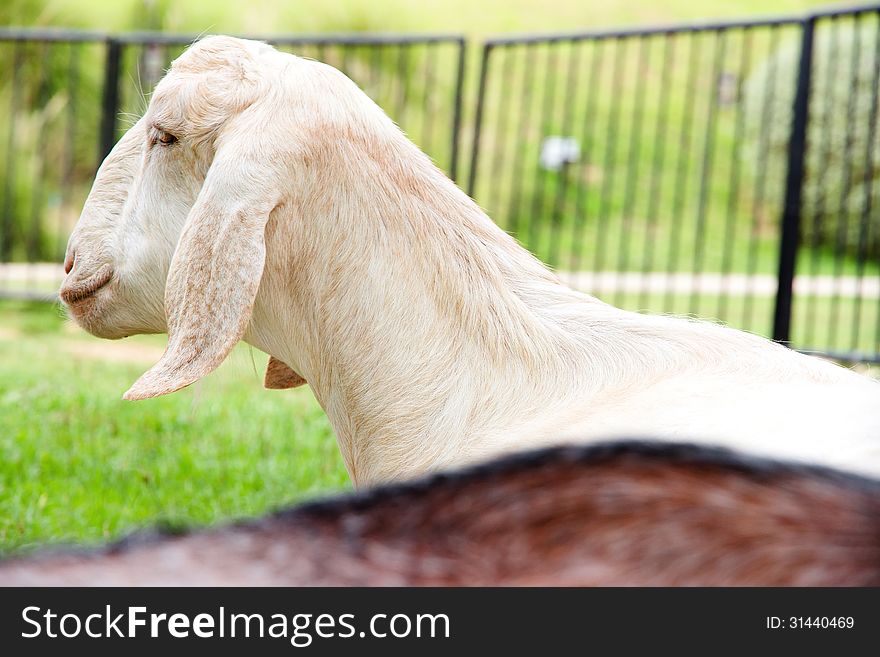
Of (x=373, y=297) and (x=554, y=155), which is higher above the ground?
(x=554, y=155)

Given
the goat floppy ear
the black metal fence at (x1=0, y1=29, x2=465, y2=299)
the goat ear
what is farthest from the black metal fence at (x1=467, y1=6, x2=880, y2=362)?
the goat floppy ear

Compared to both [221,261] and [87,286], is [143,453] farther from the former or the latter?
[221,261]

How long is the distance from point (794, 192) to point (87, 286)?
5.46m

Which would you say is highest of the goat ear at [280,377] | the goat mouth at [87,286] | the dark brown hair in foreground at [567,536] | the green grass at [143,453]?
the goat mouth at [87,286]

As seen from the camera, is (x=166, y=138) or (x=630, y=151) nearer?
(x=166, y=138)

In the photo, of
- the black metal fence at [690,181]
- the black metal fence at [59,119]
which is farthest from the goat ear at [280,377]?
the black metal fence at [59,119]

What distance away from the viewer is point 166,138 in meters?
3.05

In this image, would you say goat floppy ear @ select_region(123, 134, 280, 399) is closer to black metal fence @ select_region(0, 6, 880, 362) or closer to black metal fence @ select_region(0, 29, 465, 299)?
black metal fence @ select_region(0, 6, 880, 362)

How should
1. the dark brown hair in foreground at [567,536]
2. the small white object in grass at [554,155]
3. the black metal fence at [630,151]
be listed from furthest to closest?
the small white object in grass at [554,155], the black metal fence at [630,151], the dark brown hair in foreground at [567,536]

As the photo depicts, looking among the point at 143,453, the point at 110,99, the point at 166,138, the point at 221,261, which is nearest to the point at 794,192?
the point at 143,453

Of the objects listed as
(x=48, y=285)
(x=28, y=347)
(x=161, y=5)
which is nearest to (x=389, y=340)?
(x=28, y=347)

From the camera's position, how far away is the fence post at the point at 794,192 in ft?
24.2

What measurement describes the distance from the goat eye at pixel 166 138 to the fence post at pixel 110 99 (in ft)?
25.4

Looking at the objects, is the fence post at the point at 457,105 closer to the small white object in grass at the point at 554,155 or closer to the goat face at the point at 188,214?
the goat face at the point at 188,214
